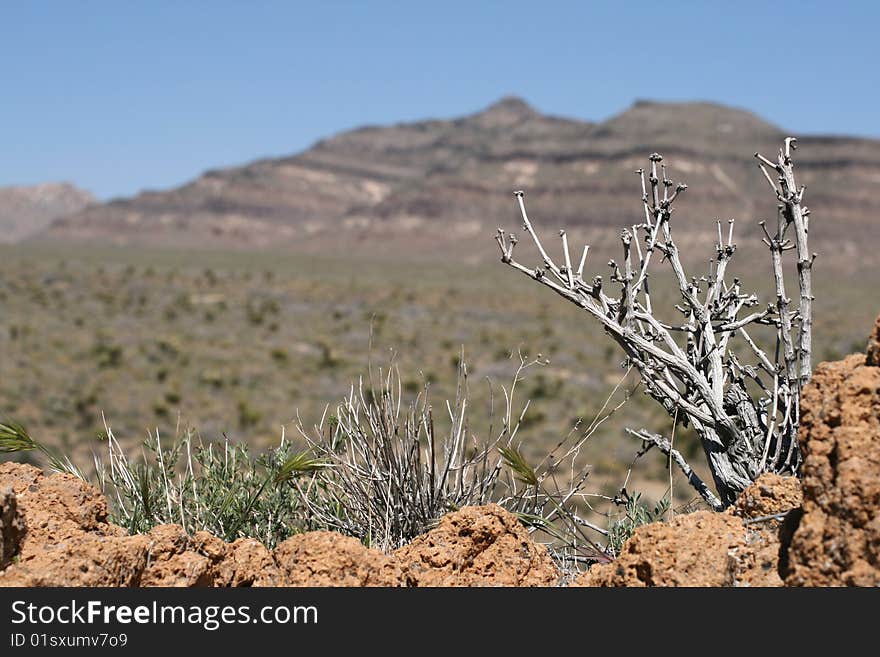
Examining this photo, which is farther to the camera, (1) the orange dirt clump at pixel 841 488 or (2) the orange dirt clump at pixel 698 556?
(2) the orange dirt clump at pixel 698 556

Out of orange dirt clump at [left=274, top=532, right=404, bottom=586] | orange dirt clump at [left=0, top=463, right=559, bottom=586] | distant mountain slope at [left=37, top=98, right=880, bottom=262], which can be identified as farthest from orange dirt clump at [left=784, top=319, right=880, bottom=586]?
distant mountain slope at [left=37, top=98, right=880, bottom=262]

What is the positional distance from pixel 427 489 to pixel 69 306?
3647 centimetres

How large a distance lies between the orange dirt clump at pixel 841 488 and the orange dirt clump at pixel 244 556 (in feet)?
2.94

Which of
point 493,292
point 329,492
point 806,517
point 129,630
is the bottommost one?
point 493,292

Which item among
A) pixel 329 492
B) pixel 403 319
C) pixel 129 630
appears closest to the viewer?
pixel 129 630

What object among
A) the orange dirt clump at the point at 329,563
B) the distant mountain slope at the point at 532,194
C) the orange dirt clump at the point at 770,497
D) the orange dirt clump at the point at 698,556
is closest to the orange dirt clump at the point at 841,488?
the orange dirt clump at the point at 698,556

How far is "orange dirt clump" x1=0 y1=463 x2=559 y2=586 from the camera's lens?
255 cm

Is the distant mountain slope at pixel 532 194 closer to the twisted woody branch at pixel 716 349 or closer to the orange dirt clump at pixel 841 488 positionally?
the twisted woody branch at pixel 716 349

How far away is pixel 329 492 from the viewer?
4.03m

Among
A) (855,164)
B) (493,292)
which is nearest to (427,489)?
(493,292)

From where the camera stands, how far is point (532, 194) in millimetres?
123312

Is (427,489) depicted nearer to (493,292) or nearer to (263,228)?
(493,292)

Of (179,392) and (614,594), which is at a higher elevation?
(614,594)

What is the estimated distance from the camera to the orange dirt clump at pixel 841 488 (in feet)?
7.29
